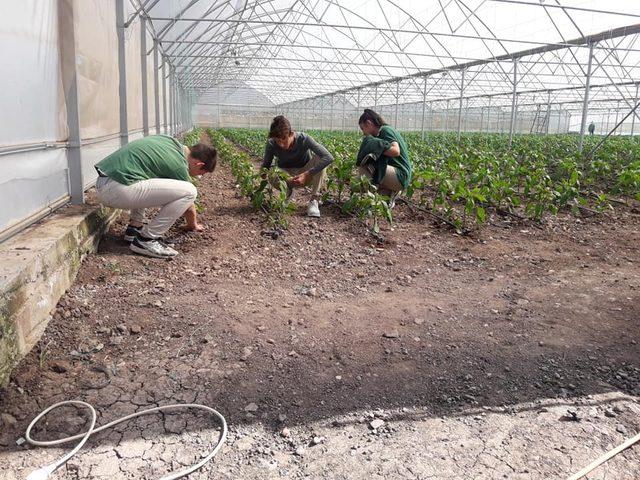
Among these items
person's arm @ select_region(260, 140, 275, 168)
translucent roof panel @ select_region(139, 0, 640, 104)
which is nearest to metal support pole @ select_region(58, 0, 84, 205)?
person's arm @ select_region(260, 140, 275, 168)

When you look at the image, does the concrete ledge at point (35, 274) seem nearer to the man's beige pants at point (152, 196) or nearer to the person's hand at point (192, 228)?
the man's beige pants at point (152, 196)

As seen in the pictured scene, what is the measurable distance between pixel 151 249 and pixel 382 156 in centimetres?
312

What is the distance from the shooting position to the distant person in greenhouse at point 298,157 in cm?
592

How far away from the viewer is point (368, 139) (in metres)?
6.24

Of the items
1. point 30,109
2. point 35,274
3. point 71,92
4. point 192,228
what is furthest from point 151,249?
point 71,92

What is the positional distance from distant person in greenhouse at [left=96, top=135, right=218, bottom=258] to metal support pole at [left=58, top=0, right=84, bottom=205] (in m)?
0.63

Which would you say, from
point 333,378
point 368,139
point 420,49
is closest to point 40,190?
point 333,378

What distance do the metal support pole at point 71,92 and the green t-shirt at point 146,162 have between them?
599 mm

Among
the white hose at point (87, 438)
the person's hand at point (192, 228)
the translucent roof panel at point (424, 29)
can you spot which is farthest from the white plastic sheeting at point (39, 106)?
the translucent roof panel at point (424, 29)

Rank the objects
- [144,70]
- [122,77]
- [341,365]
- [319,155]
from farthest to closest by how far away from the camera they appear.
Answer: [144,70] → [122,77] → [319,155] → [341,365]

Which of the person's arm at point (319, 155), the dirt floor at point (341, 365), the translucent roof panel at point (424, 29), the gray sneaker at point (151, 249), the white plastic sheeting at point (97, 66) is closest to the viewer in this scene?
the dirt floor at point (341, 365)

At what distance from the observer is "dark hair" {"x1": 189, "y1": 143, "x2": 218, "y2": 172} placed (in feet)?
15.0

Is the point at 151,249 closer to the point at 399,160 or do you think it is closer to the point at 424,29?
the point at 399,160

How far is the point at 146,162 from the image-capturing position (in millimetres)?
4312
